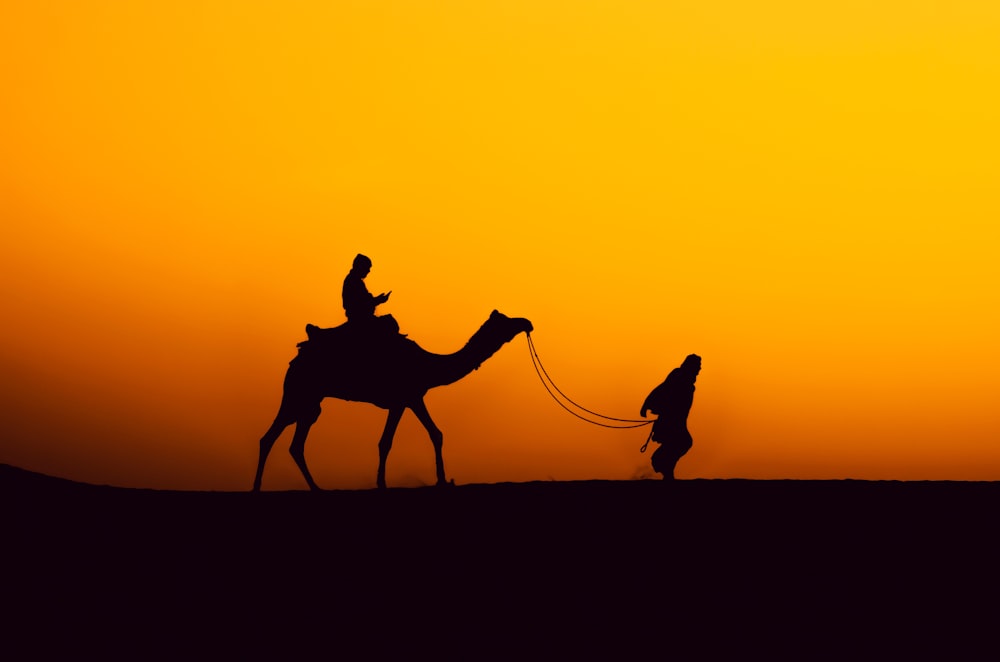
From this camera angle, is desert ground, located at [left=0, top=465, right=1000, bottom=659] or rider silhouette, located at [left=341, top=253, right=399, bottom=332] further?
rider silhouette, located at [left=341, top=253, right=399, bottom=332]

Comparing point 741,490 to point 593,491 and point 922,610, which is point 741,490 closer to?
point 593,491

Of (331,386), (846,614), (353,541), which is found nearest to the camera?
(846,614)

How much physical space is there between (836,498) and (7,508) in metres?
9.62

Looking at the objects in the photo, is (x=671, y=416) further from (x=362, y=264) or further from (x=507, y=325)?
(x=362, y=264)

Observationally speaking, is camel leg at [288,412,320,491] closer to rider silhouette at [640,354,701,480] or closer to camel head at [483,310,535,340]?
camel head at [483,310,535,340]

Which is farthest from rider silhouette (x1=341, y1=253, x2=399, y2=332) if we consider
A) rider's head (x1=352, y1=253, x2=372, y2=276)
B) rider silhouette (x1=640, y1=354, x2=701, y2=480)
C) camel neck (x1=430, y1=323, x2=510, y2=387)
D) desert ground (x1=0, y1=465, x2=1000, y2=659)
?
rider silhouette (x1=640, y1=354, x2=701, y2=480)

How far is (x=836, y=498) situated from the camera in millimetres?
17641

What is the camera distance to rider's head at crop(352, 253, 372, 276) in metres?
19.1

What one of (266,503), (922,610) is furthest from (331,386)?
(922,610)

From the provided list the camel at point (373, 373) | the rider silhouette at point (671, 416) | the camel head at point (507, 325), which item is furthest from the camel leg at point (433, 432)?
the rider silhouette at point (671, 416)

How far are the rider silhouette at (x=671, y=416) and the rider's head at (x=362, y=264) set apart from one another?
193 inches

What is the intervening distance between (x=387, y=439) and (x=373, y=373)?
83 centimetres

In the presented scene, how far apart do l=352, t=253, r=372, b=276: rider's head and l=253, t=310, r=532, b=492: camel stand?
0.68 m

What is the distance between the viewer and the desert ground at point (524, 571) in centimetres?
1484
